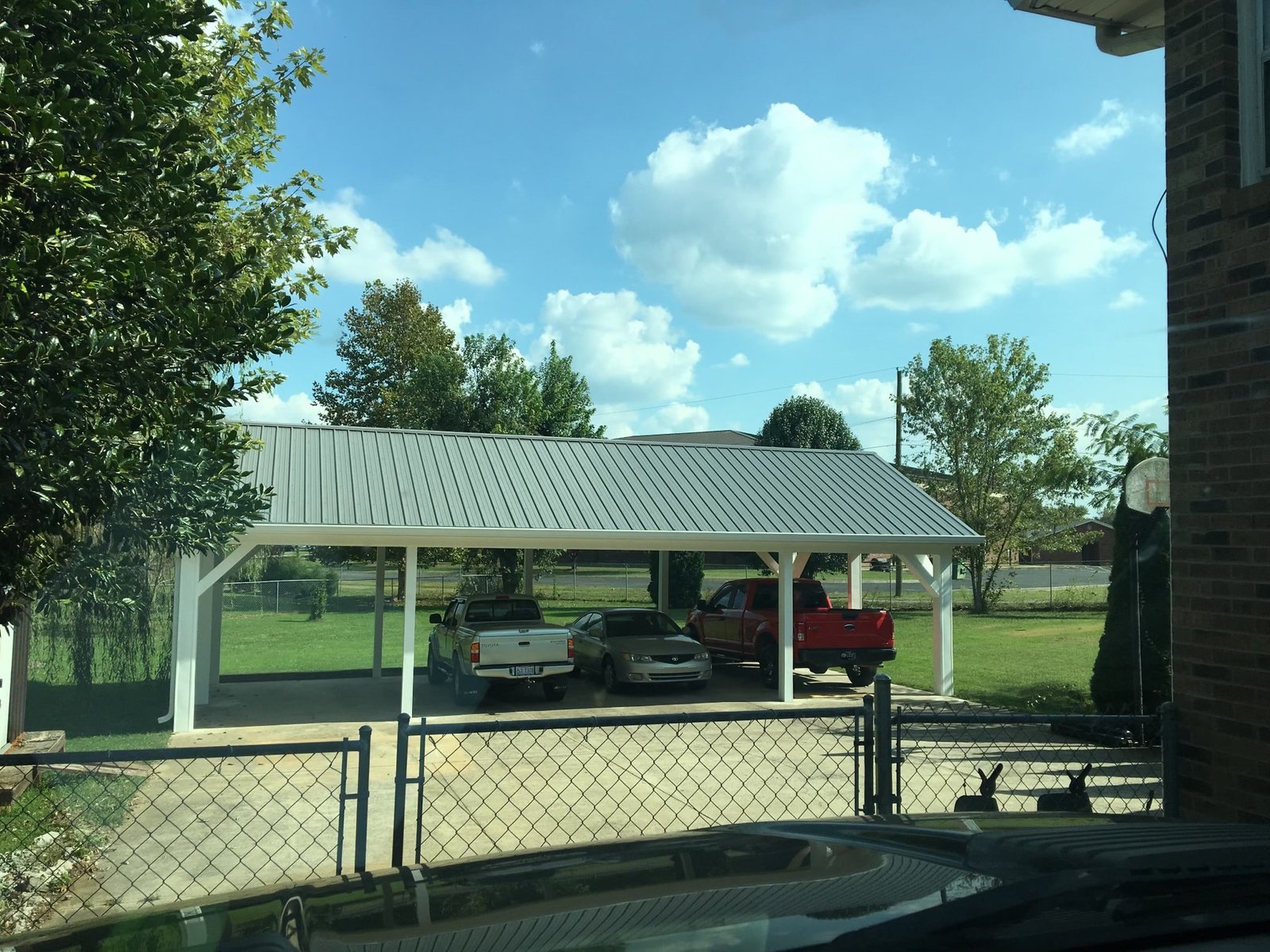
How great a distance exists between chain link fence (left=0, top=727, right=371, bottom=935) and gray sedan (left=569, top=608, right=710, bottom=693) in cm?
639

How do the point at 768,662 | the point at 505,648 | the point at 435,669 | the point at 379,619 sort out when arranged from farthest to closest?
the point at 379,619 → the point at 435,669 → the point at 768,662 → the point at 505,648

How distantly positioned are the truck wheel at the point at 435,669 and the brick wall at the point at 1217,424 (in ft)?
50.8

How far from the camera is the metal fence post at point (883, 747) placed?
15.3ft

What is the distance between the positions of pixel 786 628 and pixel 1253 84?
12.8 metres

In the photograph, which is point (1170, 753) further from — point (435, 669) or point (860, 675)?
point (435, 669)

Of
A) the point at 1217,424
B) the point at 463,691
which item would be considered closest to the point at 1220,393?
the point at 1217,424

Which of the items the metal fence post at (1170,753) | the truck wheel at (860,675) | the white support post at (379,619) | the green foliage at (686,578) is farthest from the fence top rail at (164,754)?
the green foliage at (686,578)

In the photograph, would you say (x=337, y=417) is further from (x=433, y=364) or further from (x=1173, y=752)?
(x=1173, y=752)

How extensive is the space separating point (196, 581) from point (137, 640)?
2582 millimetres

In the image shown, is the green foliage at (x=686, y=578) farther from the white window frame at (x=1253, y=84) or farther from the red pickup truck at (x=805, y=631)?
the white window frame at (x=1253, y=84)

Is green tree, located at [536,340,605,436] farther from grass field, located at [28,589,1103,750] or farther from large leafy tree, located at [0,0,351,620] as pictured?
large leafy tree, located at [0,0,351,620]

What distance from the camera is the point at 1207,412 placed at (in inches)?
186

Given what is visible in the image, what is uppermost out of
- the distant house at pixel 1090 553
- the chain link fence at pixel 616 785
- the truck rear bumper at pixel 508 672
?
the distant house at pixel 1090 553

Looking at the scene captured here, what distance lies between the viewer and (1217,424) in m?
4.67
